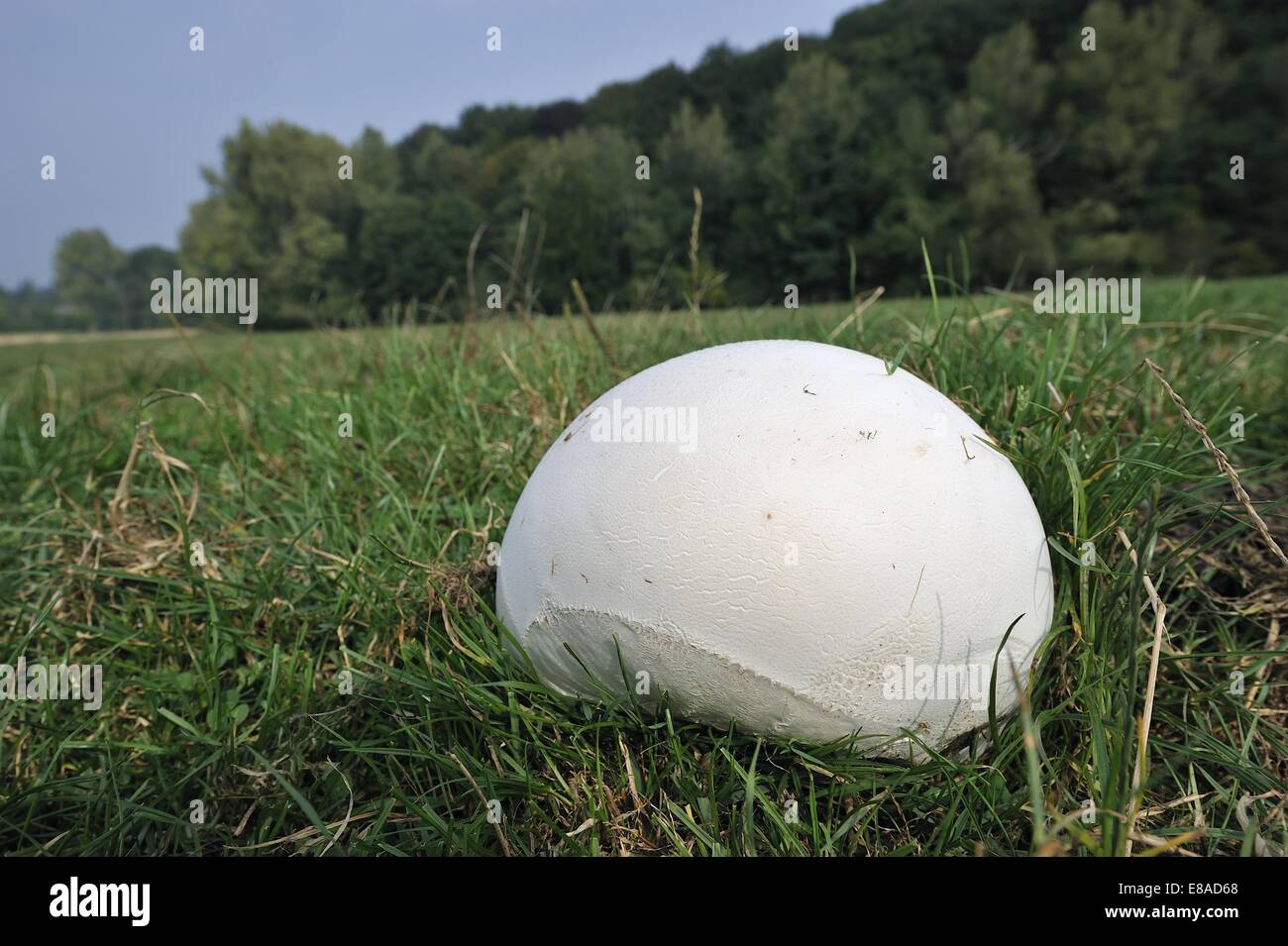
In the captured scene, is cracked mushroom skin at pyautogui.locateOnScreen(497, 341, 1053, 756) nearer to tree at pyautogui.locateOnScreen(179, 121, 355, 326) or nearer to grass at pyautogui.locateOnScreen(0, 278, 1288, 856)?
grass at pyautogui.locateOnScreen(0, 278, 1288, 856)

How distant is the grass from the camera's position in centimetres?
156

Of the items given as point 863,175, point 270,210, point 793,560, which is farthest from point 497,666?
point 270,210

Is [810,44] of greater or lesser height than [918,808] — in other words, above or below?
above

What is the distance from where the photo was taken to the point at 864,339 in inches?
120

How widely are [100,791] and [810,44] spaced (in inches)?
1785

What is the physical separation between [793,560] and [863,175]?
96.4 feet

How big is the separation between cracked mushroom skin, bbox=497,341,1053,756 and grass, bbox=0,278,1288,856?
127 millimetres

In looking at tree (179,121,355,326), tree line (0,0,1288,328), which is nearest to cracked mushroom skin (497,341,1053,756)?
tree line (0,0,1288,328)

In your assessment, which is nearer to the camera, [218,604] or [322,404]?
[218,604]

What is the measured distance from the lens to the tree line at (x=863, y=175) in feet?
82.5

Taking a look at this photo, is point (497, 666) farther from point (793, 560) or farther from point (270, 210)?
point (270, 210)

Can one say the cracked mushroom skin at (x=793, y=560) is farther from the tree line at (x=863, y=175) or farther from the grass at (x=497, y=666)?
the tree line at (x=863, y=175)
